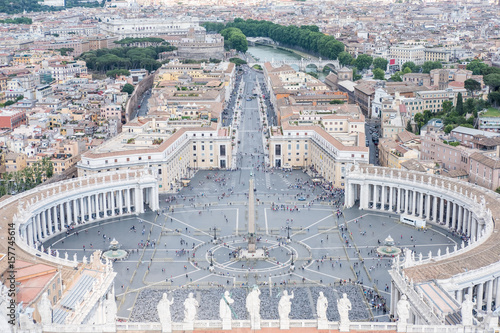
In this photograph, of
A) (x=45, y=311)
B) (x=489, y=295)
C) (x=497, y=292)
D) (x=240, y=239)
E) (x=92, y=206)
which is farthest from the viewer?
(x=92, y=206)

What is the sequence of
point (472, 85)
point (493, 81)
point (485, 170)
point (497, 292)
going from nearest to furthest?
point (497, 292), point (485, 170), point (493, 81), point (472, 85)

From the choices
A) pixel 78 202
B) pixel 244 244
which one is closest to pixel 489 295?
pixel 244 244

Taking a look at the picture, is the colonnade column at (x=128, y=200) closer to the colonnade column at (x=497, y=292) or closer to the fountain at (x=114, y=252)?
the fountain at (x=114, y=252)

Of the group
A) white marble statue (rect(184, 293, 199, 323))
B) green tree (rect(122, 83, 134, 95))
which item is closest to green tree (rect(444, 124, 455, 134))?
green tree (rect(122, 83, 134, 95))

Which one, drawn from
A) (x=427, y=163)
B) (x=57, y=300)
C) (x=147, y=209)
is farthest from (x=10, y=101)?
(x=57, y=300)

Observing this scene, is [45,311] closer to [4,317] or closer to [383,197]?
[4,317]

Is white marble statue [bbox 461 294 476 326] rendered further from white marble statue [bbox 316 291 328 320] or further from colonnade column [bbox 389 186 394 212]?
colonnade column [bbox 389 186 394 212]

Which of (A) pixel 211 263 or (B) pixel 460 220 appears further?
(B) pixel 460 220
